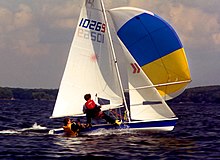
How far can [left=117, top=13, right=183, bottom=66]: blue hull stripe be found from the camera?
73.9ft

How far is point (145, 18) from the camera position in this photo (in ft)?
74.3

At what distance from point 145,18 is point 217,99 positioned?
439 feet

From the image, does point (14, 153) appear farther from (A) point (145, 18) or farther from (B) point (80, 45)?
(A) point (145, 18)

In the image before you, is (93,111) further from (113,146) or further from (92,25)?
(92,25)

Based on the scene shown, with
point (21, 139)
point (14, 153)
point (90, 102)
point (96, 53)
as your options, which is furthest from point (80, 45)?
point (14, 153)

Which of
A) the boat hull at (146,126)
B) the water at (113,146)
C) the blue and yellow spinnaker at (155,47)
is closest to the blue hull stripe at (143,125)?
the boat hull at (146,126)

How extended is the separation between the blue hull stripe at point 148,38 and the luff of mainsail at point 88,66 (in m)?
1.19

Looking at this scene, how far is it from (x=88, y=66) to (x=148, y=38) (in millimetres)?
3248

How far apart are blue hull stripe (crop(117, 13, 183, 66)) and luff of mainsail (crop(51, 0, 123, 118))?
119cm

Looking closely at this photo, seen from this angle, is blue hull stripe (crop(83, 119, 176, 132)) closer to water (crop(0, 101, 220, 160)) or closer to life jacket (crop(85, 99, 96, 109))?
water (crop(0, 101, 220, 160))

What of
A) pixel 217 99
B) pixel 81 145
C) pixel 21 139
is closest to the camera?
pixel 81 145

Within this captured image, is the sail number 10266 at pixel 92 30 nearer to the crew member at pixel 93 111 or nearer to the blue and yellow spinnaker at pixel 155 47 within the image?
the blue and yellow spinnaker at pixel 155 47

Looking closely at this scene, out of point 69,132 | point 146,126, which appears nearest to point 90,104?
point 69,132

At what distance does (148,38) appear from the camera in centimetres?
2259
